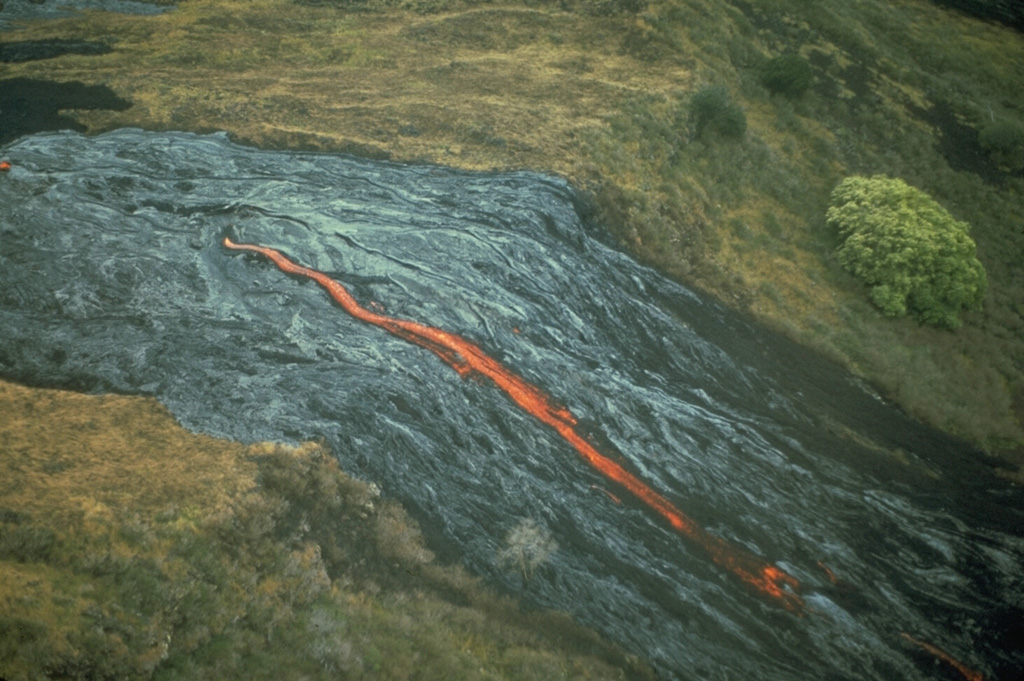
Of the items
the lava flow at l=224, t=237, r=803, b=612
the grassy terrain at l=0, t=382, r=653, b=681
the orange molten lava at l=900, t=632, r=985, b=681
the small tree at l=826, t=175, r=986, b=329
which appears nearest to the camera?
the grassy terrain at l=0, t=382, r=653, b=681

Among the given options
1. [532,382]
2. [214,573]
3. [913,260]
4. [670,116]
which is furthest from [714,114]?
[214,573]

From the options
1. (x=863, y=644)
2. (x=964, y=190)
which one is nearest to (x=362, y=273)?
(x=863, y=644)

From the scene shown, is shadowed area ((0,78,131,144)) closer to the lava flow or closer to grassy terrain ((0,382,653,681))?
the lava flow

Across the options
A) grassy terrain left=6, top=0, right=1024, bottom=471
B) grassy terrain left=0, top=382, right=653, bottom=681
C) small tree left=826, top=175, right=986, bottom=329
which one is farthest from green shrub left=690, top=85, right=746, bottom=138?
grassy terrain left=0, top=382, right=653, bottom=681

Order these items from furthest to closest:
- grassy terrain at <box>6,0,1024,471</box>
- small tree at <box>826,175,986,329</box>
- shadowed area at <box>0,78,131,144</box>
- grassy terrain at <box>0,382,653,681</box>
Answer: small tree at <box>826,175,986,329</box>
grassy terrain at <box>6,0,1024,471</box>
shadowed area at <box>0,78,131,144</box>
grassy terrain at <box>0,382,653,681</box>

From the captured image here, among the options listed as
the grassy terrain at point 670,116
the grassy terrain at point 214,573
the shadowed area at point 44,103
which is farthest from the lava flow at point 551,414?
the shadowed area at point 44,103

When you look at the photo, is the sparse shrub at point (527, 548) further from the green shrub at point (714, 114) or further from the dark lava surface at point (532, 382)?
the green shrub at point (714, 114)
